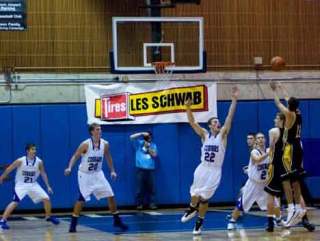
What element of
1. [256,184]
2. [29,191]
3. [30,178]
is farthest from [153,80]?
[256,184]

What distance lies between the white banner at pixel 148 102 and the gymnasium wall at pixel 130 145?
9.6 inches

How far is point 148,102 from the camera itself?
21516 mm

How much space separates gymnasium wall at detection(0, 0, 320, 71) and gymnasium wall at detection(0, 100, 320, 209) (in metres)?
1.33

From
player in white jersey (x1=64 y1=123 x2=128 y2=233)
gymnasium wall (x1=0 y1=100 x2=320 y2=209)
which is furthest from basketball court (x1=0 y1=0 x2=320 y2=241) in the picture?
player in white jersey (x1=64 y1=123 x2=128 y2=233)

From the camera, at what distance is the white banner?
2123 cm

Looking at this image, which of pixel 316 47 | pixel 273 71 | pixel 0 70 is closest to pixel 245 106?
pixel 273 71

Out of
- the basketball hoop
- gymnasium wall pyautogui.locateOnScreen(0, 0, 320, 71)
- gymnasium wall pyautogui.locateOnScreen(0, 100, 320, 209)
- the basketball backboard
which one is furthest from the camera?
gymnasium wall pyautogui.locateOnScreen(0, 0, 320, 71)

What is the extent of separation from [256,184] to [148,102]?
264 inches

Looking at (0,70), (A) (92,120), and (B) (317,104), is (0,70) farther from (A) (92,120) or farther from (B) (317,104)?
(B) (317,104)

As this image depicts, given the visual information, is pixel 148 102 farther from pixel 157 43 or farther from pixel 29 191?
pixel 29 191

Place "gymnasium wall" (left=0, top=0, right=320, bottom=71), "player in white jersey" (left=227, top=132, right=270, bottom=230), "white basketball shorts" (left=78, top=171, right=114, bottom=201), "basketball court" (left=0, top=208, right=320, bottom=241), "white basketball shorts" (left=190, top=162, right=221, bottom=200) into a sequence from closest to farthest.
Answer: "basketball court" (left=0, top=208, right=320, bottom=241), "white basketball shorts" (left=190, top=162, right=221, bottom=200), "player in white jersey" (left=227, top=132, right=270, bottom=230), "white basketball shorts" (left=78, top=171, right=114, bottom=201), "gymnasium wall" (left=0, top=0, right=320, bottom=71)

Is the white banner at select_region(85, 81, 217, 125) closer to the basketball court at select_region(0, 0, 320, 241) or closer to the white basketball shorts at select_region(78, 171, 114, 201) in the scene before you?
the basketball court at select_region(0, 0, 320, 241)

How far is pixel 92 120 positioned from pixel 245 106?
4.28 metres

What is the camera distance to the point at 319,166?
73.3 ft
